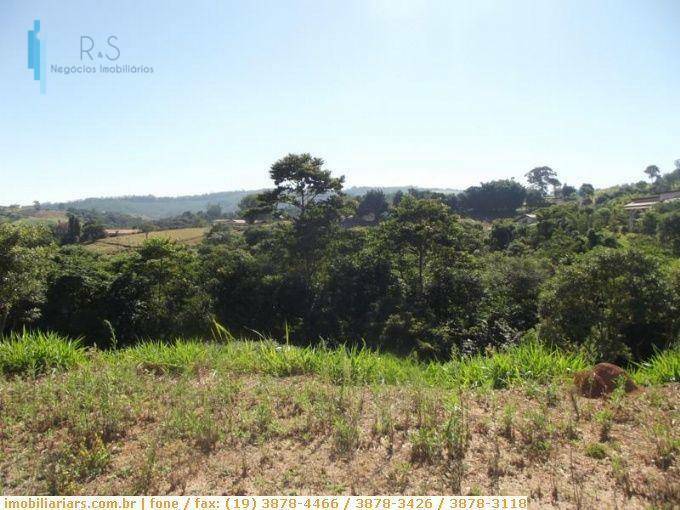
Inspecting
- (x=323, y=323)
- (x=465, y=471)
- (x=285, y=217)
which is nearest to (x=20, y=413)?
(x=465, y=471)

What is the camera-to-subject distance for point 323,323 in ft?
55.5

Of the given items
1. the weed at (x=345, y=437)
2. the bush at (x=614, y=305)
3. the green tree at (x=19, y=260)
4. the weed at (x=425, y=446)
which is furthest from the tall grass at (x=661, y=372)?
the green tree at (x=19, y=260)

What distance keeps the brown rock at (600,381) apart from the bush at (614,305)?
20.6ft

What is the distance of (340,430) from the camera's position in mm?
2939

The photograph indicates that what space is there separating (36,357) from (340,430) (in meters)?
3.56

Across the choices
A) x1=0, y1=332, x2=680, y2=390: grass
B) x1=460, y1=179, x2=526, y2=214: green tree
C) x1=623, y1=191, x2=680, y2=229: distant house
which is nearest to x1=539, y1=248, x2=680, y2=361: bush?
x1=0, y1=332, x2=680, y2=390: grass

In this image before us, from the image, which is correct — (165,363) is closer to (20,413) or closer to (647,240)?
(20,413)

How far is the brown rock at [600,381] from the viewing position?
3.54 m

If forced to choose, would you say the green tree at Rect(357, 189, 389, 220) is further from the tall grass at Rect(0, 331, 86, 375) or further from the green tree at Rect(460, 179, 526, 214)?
the tall grass at Rect(0, 331, 86, 375)

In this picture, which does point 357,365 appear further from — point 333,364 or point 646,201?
point 646,201

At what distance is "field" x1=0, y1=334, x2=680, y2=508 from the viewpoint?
98.6 inches

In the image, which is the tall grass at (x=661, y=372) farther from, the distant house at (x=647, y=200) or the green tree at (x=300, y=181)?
the distant house at (x=647, y=200)

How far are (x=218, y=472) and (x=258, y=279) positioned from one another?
16.1 m

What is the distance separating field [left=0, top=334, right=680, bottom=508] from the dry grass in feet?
0.03
